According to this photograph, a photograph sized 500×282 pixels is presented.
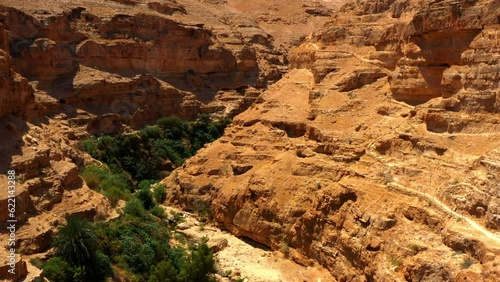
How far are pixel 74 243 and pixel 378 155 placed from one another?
13235mm

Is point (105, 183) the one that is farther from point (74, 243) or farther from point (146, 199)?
point (74, 243)

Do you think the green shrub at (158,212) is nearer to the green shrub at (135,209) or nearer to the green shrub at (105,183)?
the green shrub at (105,183)

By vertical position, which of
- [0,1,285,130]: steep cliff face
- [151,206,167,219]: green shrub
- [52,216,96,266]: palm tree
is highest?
[0,1,285,130]: steep cliff face

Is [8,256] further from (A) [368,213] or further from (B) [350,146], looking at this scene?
(B) [350,146]

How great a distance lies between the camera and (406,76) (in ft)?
86.8

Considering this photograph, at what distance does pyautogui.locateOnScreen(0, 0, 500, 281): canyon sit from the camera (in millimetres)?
19734

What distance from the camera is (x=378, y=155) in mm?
24344

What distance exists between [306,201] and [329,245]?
2820 mm

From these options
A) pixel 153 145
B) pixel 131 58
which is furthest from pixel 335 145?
pixel 131 58

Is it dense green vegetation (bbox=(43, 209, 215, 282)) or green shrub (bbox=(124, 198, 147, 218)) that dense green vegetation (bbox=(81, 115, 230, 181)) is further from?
dense green vegetation (bbox=(43, 209, 215, 282))

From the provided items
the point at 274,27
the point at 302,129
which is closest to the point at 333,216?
the point at 302,129

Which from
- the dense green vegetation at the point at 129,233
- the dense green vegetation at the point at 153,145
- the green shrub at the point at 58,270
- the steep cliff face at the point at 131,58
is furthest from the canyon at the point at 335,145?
the dense green vegetation at the point at 153,145
